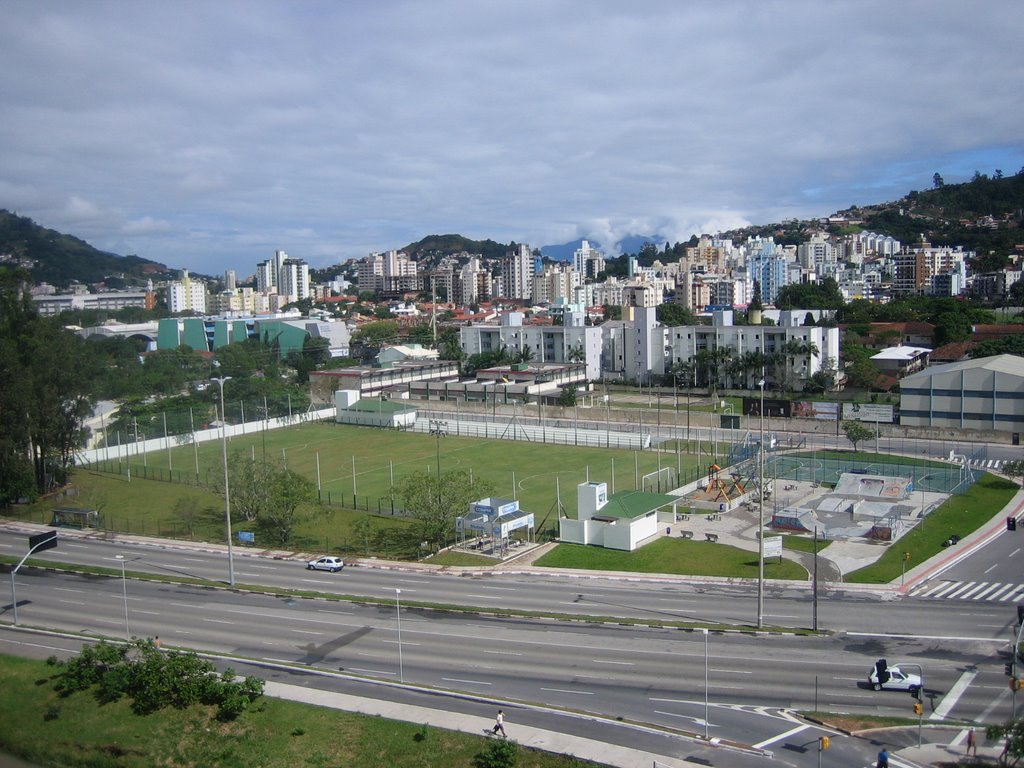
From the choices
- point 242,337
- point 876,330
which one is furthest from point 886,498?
point 242,337

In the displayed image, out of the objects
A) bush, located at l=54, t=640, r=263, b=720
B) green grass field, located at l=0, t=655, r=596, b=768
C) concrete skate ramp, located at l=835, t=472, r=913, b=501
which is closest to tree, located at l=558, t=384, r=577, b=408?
concrete skate ramp, located at l=835, t=472, r=913, b=501

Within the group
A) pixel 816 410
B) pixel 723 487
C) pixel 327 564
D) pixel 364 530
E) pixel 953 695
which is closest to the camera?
pixel 953 695

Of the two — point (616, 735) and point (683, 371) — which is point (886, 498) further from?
point (683, 371)

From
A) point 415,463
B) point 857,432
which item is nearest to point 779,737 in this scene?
point 857,432

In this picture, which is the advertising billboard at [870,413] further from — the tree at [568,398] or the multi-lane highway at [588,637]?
the multi-lane highway at [588,637]

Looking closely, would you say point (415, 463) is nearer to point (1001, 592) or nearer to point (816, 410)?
point (816, 410)

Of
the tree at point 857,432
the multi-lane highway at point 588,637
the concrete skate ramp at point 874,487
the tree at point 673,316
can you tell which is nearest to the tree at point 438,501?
the multi-lane highway at point 588,637

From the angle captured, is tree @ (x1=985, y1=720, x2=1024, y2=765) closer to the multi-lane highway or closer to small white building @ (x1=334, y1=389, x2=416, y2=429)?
the multi-lane highway
